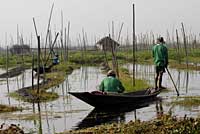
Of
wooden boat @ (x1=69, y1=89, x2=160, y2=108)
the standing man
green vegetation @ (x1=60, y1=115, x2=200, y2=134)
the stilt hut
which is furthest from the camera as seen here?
the stilt hut

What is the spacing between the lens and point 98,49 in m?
65.0

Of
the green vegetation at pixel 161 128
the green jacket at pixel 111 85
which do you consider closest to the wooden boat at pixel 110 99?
the green jacket at pixel 111 85

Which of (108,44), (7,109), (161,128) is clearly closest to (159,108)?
(7,109)

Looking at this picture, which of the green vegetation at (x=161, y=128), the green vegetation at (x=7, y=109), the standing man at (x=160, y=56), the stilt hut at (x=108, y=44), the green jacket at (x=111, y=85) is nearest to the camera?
the green vegetation at (x=161, y=128)

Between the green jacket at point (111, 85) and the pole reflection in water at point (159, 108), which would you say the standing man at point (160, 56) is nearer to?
the pole reflection in water at point (159, 108)

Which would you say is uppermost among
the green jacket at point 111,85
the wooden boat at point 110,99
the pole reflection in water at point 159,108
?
the green jacket at point 111,85

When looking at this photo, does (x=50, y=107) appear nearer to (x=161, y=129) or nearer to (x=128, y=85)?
(x=128, y=85)

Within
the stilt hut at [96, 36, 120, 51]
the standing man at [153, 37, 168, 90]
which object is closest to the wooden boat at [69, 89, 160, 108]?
the standing man at [153, 37, 168, 90]

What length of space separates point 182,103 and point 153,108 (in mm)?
1189

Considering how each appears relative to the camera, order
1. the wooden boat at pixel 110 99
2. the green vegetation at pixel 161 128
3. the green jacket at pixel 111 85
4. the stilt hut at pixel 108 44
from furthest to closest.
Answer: the stilt hut at pixel 108 44 < the green jacket at pixel 111 85 < the wooden boat at pixel 110 99 < the green vegetation at pixel 161 128

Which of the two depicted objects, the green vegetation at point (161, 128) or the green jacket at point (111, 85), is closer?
the green vegetation at point (161, 128)

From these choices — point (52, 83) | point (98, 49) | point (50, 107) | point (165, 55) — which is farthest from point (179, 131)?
point (98, 49)

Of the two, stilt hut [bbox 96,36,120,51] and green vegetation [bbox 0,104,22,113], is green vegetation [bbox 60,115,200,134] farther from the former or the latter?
stilt hut [bbox 96,36,120,51]

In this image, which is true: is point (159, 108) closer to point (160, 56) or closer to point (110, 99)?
point (110, 99)
